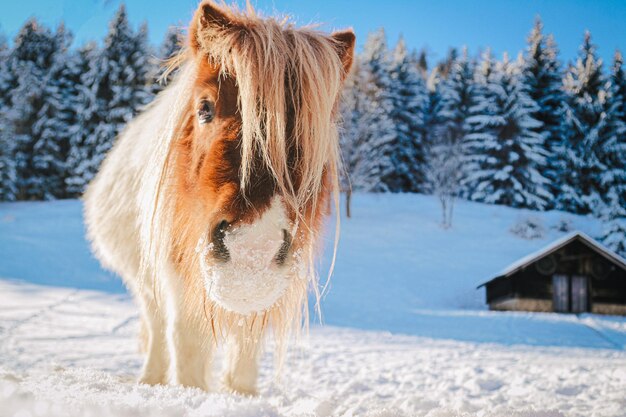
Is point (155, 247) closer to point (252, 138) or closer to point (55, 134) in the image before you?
point (252, 138)

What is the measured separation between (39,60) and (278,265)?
4.43 metres

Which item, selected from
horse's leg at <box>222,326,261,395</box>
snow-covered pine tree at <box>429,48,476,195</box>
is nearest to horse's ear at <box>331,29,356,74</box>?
horse's leg at <box>222,326,261,395</box>

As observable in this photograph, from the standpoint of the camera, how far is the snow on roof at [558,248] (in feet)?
40.3

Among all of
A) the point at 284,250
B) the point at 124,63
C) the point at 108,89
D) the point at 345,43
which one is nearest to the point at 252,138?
the point at 284,250

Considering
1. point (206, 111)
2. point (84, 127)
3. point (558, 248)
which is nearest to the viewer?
point (206, 111)

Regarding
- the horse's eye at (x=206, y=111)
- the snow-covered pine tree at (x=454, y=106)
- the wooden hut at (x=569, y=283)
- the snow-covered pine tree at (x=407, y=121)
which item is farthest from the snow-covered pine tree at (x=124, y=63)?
the snow-covered pine tree at (x=454, y=106)

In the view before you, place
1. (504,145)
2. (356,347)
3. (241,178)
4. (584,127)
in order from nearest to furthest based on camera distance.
→ 1. (241,178)
2. (356,347)
3. (584,127)
4. (504,145)

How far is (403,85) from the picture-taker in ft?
96.6

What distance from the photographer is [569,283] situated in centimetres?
1299

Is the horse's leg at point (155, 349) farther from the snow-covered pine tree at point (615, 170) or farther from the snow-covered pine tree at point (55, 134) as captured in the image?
the snow-covered pine tree at point (615, 170)

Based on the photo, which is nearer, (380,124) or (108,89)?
(108,89)

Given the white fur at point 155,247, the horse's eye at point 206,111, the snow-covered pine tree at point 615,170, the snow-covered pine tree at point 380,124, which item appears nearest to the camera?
the horse's eye at point 206,111

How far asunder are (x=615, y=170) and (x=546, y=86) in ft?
26.7

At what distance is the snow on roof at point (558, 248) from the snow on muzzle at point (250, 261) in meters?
12.9
